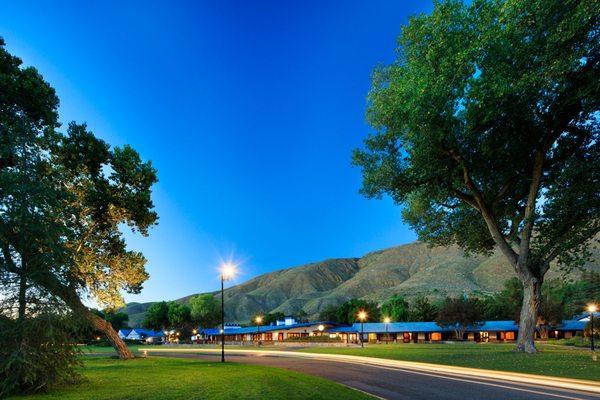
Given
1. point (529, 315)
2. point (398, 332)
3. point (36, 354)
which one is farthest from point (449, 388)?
point (398, 332)

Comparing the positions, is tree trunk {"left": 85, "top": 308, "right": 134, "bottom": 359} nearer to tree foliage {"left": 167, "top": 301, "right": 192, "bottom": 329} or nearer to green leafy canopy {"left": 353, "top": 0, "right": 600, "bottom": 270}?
green leafy canopy {"left": 353, "top": 0, "right": 600, "bottom": 270}

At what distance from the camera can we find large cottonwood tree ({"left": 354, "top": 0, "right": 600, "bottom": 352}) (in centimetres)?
2305

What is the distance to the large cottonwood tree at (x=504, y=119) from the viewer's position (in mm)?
23047

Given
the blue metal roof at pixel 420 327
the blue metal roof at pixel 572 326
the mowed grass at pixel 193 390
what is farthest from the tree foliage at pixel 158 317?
the mowed grass at pixel 193 390

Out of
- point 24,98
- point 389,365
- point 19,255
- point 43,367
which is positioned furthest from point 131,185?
point 389,365

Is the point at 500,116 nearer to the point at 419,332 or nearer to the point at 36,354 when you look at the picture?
the point at 36,354

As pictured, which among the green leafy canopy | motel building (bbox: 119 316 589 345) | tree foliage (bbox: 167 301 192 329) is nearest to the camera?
the green leafy canopy

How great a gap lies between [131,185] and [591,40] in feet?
112

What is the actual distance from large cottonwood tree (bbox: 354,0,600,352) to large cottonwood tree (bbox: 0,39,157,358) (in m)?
20.1

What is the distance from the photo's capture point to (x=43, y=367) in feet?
50.2

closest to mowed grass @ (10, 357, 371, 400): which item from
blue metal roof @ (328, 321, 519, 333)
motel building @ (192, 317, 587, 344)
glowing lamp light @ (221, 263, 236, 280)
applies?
glowing lamp light @ (221, 263, 236, 280)

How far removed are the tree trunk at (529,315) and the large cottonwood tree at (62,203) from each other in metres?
29.5

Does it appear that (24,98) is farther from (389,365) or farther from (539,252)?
(539,252)

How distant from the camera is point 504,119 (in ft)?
93.8
